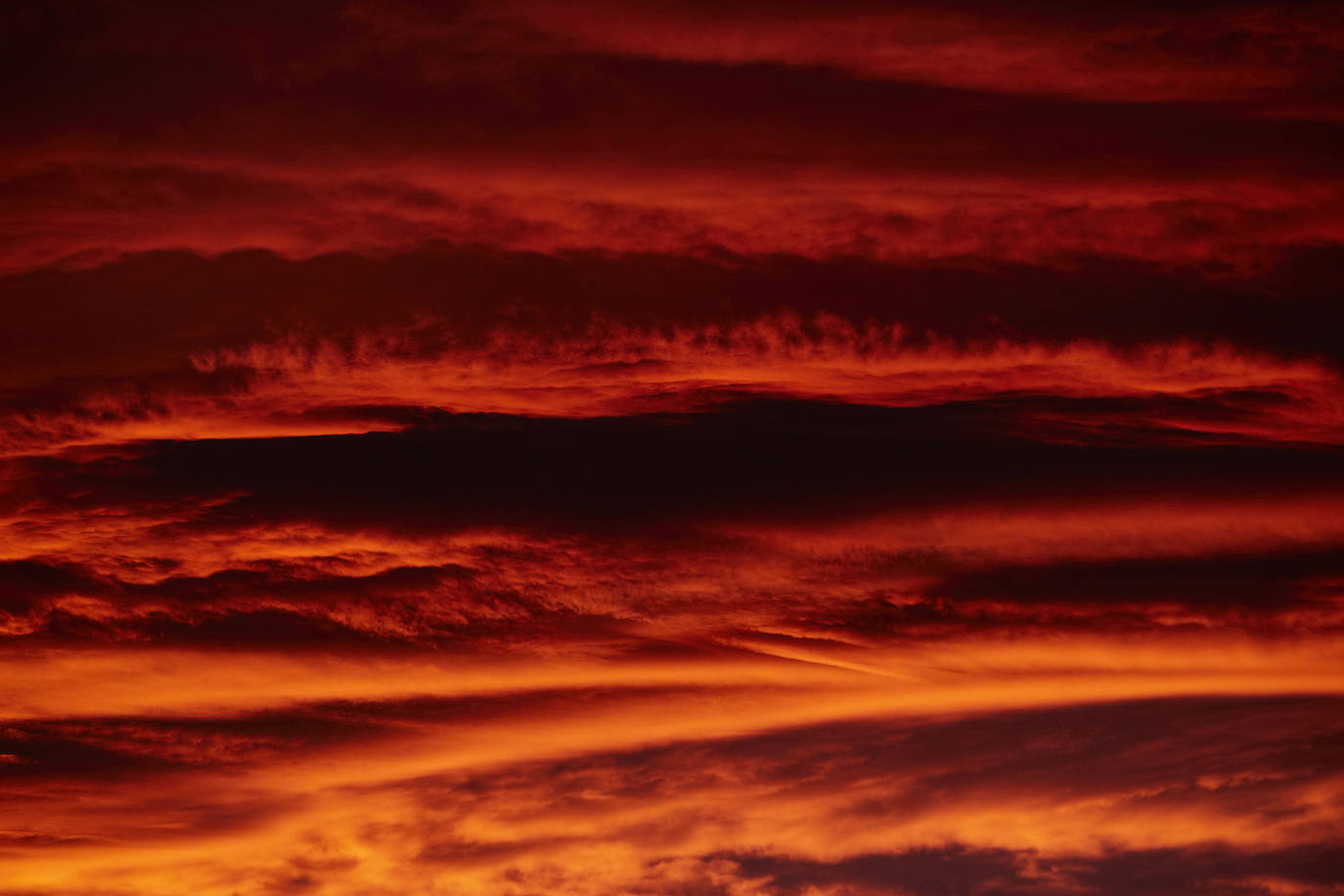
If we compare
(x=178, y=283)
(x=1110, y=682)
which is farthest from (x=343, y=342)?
(x=1110, y=682)

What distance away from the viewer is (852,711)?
5.15 m

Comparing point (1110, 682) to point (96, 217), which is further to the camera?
point (1110, 682)

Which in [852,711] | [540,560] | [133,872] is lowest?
[133,872]

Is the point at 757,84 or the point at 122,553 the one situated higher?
the point at 757,84

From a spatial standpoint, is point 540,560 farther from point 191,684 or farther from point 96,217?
point 96,217

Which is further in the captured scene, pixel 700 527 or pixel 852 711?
pixel 852 711

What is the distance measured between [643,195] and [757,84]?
1.72ft

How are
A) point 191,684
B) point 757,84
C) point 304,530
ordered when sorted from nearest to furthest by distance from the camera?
point 757,84 → point 304,530 → point 191,684

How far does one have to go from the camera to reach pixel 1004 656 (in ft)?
16.0

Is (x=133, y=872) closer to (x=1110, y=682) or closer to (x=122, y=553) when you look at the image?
(x=122, y=553)

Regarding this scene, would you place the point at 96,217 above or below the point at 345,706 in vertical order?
above

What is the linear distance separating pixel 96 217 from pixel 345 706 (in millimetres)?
2169

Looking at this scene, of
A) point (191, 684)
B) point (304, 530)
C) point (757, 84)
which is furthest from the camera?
point (191, 684)

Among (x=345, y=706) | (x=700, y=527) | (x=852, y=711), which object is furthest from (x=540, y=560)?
(x=852, y=711)
